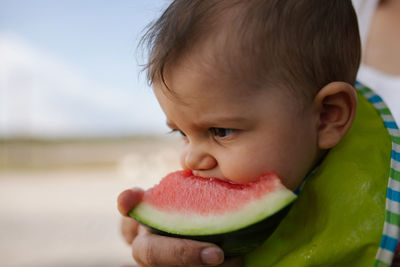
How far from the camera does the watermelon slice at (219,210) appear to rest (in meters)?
0.98

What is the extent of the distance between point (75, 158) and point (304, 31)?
36.6 ft

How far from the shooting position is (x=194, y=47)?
41.3 inches

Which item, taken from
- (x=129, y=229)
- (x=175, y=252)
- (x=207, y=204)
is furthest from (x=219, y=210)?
(x=129, y=229)

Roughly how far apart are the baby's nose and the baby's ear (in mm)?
277

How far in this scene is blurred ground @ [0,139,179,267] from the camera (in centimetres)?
414

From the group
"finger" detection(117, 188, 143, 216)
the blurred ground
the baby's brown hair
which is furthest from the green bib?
the blurred ground

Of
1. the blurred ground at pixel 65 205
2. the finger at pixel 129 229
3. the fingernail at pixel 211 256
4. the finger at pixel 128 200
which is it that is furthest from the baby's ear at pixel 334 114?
the blurred ground at pixel 65 205

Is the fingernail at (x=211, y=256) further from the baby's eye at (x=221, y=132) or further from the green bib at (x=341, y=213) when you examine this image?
the baby's eye at (x=221, y=132)

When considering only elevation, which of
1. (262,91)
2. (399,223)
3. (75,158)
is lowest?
(399,223)

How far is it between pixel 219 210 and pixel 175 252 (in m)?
0.14

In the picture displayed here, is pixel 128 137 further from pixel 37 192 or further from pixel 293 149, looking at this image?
pixel 293 149

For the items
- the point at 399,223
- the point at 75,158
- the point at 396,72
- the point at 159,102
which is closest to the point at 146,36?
the point at 159,102

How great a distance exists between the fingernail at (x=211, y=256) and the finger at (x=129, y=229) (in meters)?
0.51

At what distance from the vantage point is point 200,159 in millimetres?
1104
